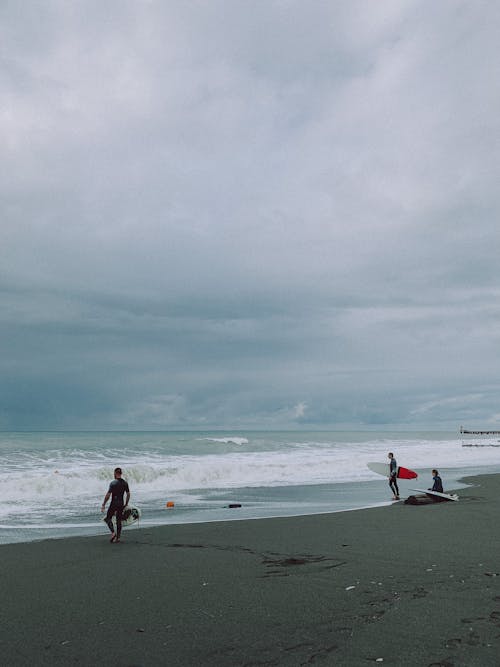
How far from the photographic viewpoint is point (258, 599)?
7.57m

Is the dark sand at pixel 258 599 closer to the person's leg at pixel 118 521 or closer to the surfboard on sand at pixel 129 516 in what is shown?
the person's leg at pixel 118 521

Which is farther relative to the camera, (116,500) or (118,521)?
(116,500)

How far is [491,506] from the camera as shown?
17578mm

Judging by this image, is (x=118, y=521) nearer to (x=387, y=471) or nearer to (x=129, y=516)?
(x=129, y=516)

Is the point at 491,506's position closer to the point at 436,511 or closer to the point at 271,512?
the point at 436,511

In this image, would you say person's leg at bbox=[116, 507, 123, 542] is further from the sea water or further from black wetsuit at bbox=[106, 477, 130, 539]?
the sea water

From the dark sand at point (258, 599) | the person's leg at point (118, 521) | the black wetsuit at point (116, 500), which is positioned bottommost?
the dark sand at point (258, 599)

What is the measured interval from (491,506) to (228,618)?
13830 millimetres

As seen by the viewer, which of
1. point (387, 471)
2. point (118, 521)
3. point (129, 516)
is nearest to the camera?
point (118, 521)

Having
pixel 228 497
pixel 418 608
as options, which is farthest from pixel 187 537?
pixel 228 497

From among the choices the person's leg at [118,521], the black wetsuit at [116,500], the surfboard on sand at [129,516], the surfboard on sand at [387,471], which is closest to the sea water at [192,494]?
the surfboard on sand at [387,471]

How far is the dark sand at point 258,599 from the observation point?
18.7 ft

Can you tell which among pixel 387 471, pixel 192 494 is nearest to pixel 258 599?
pixel 192 494

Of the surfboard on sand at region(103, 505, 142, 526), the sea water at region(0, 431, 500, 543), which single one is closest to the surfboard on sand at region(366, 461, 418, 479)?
the sea water at region(0, 431, 500, 543)
